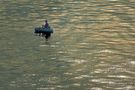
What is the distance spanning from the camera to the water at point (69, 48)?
81.3 m

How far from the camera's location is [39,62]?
303ft

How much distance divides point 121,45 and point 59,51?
15.5 metres

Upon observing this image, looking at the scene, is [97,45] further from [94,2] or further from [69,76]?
[94,2]

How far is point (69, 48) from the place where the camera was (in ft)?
339

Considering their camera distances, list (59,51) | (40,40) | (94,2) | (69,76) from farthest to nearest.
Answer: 1. (94,2)
2. (40,40)
3. (59,51)
4. (69,76)

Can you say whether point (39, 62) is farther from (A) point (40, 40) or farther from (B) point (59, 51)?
(A) point (40, 40)

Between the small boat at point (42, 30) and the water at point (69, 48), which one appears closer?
the water at point (69, 48)

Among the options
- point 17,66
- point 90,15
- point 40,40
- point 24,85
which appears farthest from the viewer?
point 90,15

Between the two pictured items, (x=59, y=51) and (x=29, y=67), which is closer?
(x=29, y=67)

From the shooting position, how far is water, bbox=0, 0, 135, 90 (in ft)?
267

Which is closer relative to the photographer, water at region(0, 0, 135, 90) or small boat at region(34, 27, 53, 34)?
water at region(0, 0, 135, 90)

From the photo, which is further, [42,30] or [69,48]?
[42,30]

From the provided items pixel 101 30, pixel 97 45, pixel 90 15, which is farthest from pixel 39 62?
pixel 90 15

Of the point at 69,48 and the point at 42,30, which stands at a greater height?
the point at 42,30
